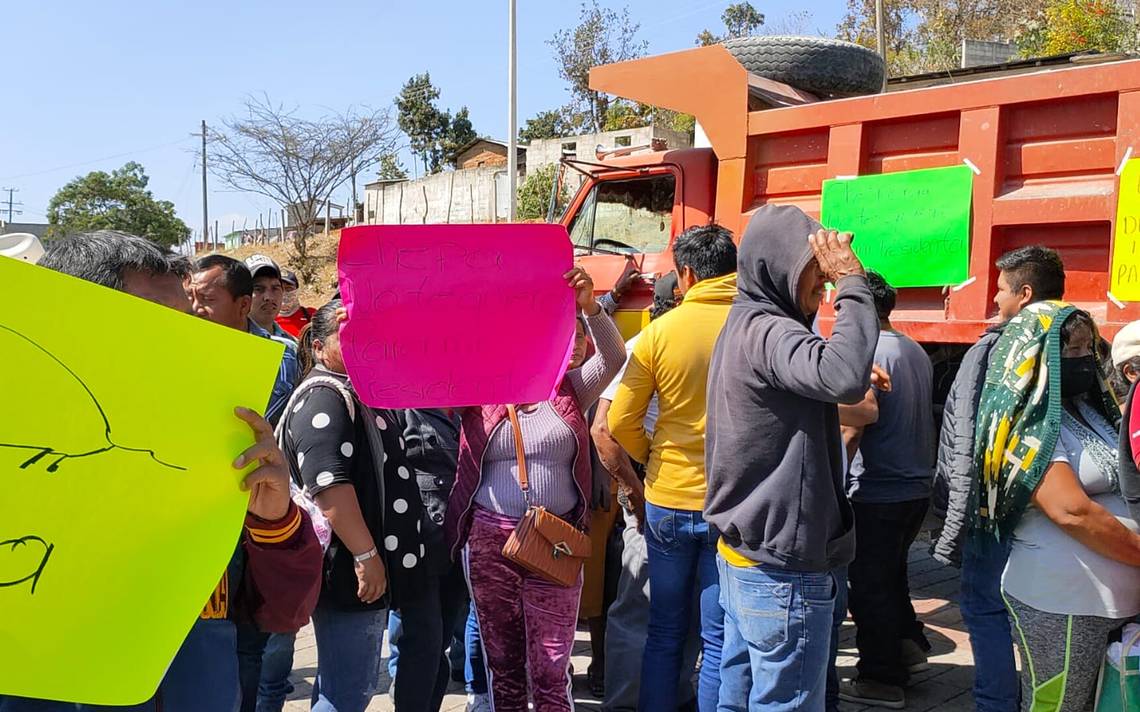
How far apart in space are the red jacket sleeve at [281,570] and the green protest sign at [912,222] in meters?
3.61

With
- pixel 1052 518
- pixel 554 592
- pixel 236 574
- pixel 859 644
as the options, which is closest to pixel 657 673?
pixel 554 592

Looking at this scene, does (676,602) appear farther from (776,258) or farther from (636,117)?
(636,117)

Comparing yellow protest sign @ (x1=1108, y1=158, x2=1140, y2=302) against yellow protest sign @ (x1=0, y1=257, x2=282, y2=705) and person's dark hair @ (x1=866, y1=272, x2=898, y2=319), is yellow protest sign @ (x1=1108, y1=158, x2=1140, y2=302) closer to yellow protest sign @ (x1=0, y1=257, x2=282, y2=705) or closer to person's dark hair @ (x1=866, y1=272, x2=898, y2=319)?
person's dark hair @ (x1=866, y1=272, x2=898, y2=319)

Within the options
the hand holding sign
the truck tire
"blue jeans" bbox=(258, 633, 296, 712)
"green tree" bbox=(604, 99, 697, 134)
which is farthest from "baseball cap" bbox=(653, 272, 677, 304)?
"green tree" bbox=(604, 99, 697, 134)

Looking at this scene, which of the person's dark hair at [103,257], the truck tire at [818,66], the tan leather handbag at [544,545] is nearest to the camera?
the person's dark hair at [103,257]

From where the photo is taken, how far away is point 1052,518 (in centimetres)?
273

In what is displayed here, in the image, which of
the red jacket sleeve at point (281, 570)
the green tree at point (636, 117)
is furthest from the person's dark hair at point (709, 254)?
the green tree at point (636, 117)

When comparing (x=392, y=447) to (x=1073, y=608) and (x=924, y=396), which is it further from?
(x=924, y=396)

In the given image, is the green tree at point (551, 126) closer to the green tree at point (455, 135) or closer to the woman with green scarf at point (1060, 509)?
the green tree at point (455, 135)

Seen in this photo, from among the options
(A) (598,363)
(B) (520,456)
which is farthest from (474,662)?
(A) (598,363)

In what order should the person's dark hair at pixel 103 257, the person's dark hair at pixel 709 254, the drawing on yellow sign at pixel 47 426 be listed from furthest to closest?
the person's dark hair at pixel 709 254
the person's dark hair at pixel 103 257
the drawing on yellow sign at pixel 47 426

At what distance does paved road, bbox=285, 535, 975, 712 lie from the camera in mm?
4176

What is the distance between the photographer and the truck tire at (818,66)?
6.20 meters

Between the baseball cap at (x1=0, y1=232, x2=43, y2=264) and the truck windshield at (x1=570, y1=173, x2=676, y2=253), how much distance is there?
4236mm
